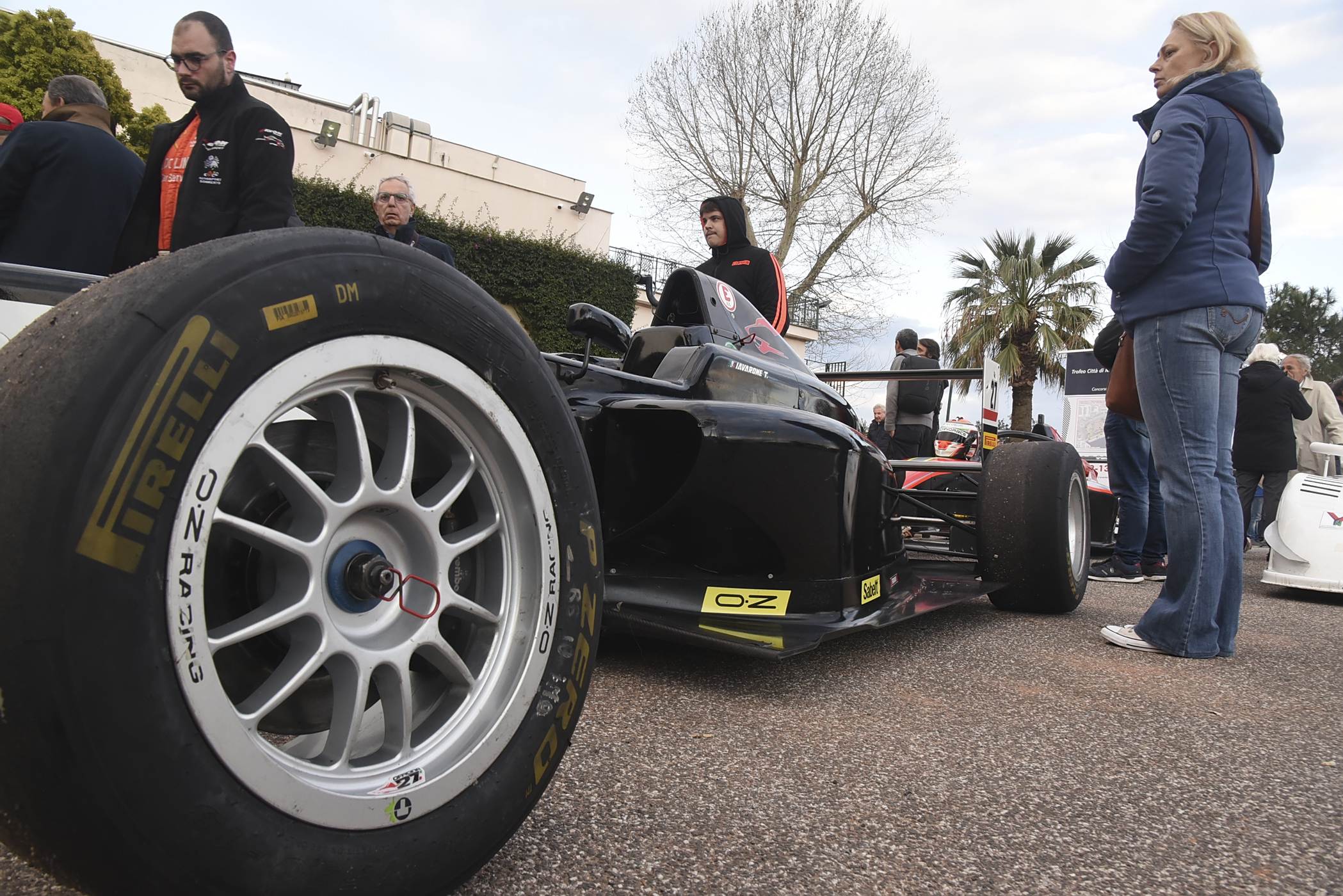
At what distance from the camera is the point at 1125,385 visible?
11.4 ft

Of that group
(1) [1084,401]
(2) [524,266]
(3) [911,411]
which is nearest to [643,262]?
(2) [524,266]

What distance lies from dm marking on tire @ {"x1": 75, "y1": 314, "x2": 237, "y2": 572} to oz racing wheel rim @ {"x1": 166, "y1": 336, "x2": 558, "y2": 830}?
0.10 ft

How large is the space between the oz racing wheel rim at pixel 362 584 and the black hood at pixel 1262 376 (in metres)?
7.18

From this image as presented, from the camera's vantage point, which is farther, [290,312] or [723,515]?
[723,515]

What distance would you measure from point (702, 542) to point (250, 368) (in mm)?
1651

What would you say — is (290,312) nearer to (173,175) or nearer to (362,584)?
(362,584)

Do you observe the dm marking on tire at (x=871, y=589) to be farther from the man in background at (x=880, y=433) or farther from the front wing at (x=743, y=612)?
the man in background at (x=880, y=433)

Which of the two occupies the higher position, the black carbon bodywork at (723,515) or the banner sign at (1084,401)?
the banner sign at (1084,401)

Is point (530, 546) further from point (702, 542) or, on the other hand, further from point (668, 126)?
point (668, 126)

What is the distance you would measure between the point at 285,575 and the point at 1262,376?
753 cm

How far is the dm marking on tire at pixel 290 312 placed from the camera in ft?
3.07

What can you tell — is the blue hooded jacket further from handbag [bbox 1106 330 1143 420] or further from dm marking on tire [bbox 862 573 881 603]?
dm marking on tire [bbox 862 573 881 603]

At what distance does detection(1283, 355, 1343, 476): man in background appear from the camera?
779 centimetres

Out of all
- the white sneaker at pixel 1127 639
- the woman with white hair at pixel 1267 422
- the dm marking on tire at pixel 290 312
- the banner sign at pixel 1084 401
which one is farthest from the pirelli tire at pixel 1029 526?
the banner sign at pixel 1084 401
